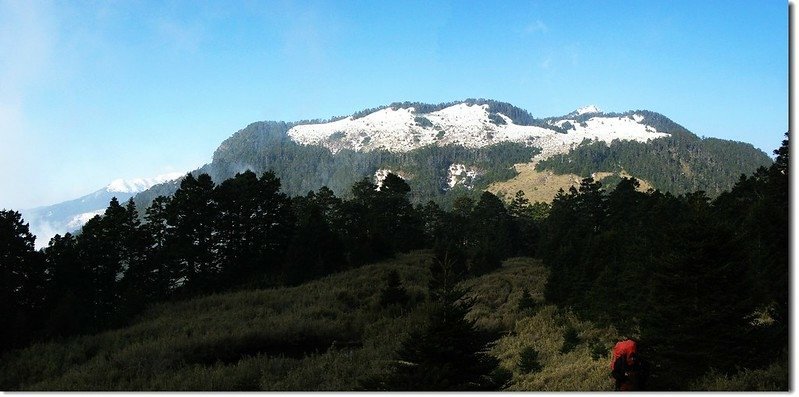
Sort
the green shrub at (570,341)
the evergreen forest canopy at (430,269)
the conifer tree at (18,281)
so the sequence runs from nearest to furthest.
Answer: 1. the evergreen forest canopy at (430,269)
2. the green shrub at (570,341)
3. the conifer tree at (18,281)

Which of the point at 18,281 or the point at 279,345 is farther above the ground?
the point at 18,281

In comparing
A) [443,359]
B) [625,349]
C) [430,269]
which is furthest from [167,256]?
[625,349]

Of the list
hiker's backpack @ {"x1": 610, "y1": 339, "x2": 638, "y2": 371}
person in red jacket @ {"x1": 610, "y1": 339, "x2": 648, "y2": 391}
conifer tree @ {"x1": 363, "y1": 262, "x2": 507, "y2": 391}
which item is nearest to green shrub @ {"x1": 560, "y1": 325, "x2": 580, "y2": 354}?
conifer tree @ {"x1": 363, "y1": 262, "x2": 507, "y2": 391}

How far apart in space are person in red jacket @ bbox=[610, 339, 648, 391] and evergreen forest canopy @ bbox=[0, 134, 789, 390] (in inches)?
97.4

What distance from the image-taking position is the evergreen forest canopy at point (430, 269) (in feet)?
36.2

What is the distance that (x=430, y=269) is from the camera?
2794cm

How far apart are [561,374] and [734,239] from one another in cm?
633

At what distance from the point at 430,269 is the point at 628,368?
65.9 ft

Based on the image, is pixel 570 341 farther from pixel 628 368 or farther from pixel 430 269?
pixel 628 368

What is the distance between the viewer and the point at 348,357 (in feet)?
52.3

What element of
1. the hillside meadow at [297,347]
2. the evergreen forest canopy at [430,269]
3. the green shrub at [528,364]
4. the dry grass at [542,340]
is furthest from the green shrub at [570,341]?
the green shrub at [528,364]

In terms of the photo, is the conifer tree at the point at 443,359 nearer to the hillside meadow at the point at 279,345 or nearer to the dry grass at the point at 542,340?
the hillside meadow at the point at 279,345

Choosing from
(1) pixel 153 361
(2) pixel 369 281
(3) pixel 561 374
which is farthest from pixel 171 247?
(3) pixel 561 374

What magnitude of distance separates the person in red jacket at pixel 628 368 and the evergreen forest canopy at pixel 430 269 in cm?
247
